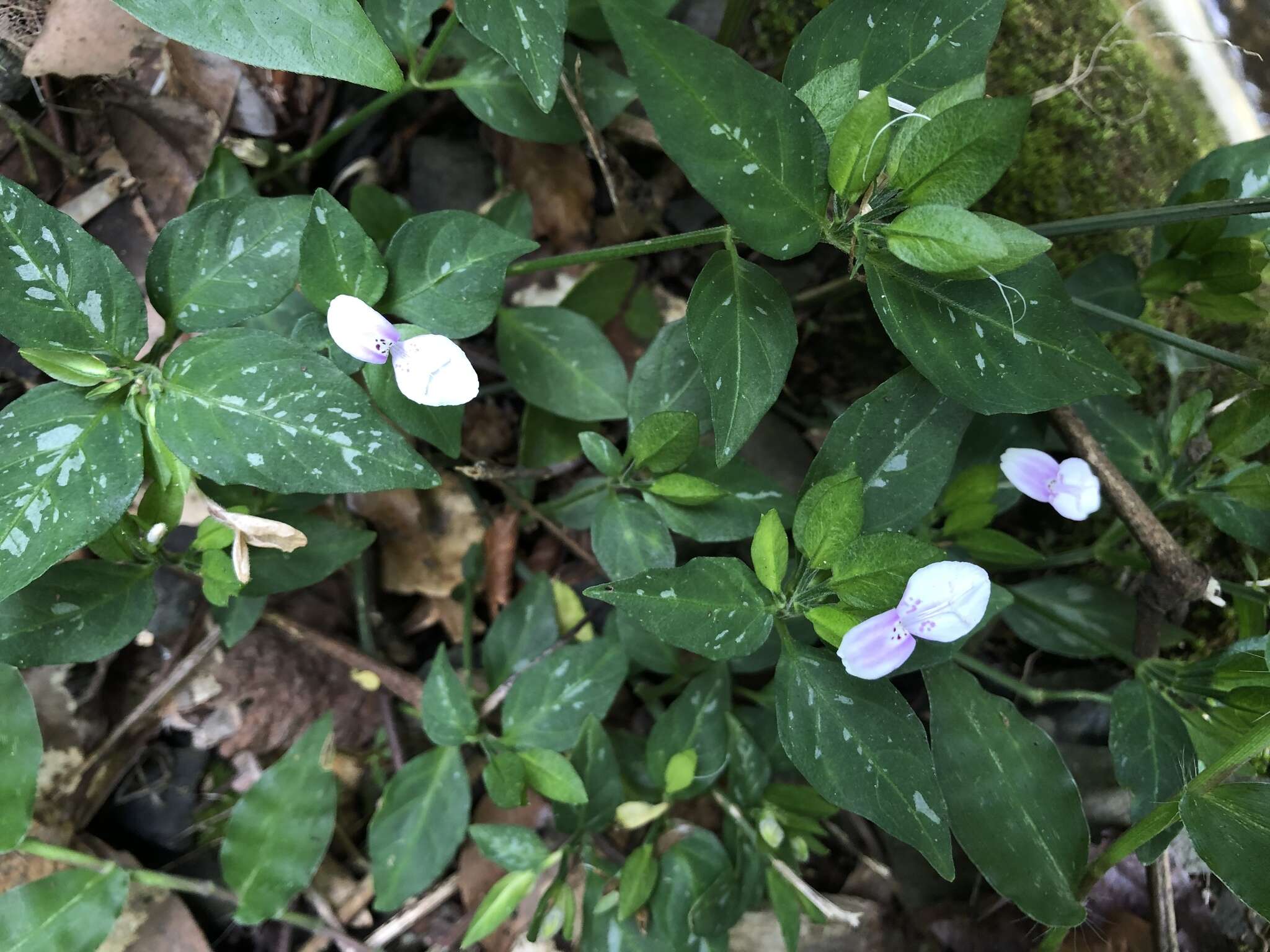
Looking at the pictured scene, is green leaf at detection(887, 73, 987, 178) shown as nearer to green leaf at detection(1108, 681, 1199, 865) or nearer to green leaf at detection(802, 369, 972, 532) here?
green leaf at detection(802, 369, 972, 532)

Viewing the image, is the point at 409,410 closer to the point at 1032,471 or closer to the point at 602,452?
the point at 602,452

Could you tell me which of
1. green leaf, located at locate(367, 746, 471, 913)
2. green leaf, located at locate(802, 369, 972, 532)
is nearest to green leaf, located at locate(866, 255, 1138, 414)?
green leaf, located at locate(802, 369, 972, 532)

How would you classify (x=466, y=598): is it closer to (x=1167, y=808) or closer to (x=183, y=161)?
(x=183, y=161)

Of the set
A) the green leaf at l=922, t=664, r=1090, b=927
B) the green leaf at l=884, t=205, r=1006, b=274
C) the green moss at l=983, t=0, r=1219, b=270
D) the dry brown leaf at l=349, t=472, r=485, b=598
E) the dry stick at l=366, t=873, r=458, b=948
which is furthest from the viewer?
the dry brown leaf at l=349, t=472, r=485, b=598

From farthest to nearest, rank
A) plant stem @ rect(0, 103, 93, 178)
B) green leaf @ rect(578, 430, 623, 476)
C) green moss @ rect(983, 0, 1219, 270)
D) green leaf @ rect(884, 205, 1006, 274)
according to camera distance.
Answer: green moss @ rect(983, 0, 1219, 270)
plant stem @ rect(0, 103, 93, 178)
green leaf @ rect(578, 430, 623, 476)
green leaf @ rect(884, 205, 1006, 274)

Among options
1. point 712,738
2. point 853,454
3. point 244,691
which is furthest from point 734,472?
point 244,691

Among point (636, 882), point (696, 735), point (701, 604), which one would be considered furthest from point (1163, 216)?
point (636, 882)
